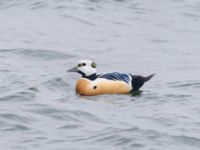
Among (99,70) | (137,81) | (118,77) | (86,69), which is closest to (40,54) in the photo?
(99,70)

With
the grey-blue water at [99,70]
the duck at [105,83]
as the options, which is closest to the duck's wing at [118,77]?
the duck at [105,83]

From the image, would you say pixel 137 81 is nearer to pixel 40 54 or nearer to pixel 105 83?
pixel 105 83

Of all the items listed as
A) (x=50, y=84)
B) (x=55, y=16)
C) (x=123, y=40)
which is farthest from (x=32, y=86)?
(x=55, y=16)

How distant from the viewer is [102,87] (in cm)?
1775

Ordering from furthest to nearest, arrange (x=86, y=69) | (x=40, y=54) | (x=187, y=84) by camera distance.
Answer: (x=40, y=54) → (x=187, y=84) → (x=86, y=69)

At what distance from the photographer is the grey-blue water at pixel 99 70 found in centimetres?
1452

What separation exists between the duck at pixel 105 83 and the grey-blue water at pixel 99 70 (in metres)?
0.19

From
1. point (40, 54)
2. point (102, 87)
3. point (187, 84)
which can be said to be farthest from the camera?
point (40, 54)

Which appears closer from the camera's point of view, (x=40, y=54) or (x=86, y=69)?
(x=86, y=69)

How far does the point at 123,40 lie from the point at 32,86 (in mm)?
5515

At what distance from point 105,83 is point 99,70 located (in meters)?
2.86

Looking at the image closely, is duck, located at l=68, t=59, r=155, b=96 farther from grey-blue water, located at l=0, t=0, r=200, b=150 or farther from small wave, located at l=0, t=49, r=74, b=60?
small wave, located at l=0, t=49, r=74, b=60

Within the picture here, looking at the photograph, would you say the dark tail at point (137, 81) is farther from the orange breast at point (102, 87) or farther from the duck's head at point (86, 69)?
the duck's head at point (86, 69)

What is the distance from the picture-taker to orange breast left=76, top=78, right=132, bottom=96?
1775cm
